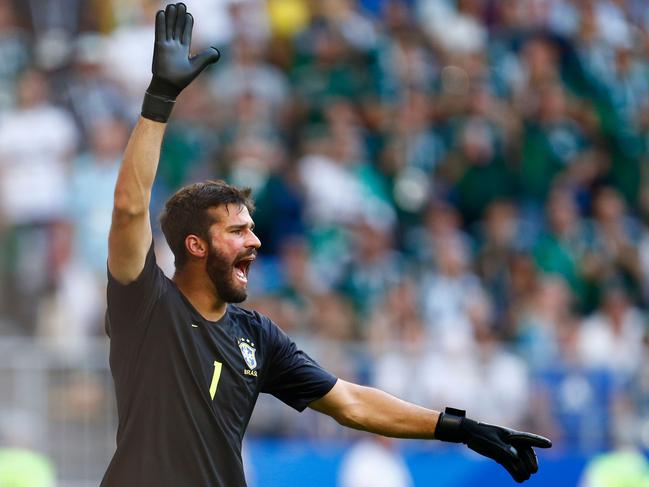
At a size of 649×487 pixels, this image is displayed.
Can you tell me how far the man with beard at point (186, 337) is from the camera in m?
5.05

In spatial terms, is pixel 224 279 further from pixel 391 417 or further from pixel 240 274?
pixel 391 417

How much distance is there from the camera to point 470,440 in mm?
5762

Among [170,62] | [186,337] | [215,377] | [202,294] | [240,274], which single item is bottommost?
[215,377]

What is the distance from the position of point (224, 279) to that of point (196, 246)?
0.58ft

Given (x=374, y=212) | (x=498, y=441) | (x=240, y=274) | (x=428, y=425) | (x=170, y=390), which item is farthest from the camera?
(x=374, y=212)

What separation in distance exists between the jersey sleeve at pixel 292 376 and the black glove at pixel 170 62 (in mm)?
1195

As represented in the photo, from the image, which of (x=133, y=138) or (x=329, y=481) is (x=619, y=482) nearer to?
(x=329, y=481)

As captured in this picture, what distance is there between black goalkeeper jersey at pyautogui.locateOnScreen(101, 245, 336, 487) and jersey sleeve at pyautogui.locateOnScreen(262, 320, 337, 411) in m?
0.31

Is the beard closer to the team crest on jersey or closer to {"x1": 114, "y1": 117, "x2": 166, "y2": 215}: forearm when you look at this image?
the team crest on jersey

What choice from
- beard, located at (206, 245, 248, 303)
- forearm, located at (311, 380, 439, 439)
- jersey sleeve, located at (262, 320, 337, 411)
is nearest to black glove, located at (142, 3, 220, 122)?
beard, located at (206, 245, 248, 303)

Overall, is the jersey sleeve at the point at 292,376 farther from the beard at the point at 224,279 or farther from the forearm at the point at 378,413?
the beard at the point at 224,279

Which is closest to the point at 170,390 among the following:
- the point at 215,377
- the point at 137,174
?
the point at 215,377

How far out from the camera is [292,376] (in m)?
5.86

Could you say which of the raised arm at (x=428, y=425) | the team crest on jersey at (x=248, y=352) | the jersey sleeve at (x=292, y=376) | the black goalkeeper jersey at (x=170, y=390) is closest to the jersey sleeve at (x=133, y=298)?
the black goalkeeper jersey at (x=170, y=390)
